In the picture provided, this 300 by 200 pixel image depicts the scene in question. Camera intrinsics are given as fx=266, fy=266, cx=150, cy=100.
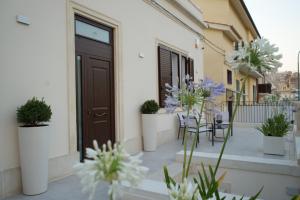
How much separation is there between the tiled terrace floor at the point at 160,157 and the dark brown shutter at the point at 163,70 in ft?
4.56

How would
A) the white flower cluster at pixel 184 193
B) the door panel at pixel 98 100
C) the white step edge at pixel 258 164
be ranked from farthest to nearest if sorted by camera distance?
the door panel at pixel 98 100, the white step edge at pixel 258 164, the white flower cluster at pixel 184 193

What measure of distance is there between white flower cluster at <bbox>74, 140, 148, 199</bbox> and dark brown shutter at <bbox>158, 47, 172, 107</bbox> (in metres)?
6.62

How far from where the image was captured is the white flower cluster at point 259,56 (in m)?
1.41

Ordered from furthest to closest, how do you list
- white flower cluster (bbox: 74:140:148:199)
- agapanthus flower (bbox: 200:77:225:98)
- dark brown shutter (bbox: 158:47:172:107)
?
dark brown shutter (bbox: 158:47:172:107), agapanthus flower (bbox: 200:77:225:98), white flower cluster (bbox: 74:140:148:199)

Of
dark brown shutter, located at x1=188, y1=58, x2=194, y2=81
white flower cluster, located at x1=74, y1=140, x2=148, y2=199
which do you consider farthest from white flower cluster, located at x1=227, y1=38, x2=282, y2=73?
dark brown shutter, located at x1=188, y1=58, x2=194, y2=81

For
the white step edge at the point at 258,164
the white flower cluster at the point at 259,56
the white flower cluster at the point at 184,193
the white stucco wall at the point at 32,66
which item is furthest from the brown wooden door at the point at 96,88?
the white flower cluster at the point at 184,193

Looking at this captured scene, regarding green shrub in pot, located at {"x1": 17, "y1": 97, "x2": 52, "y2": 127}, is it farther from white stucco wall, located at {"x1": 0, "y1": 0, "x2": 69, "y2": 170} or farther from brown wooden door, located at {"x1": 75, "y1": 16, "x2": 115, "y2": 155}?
brown wooden door, located at {"x1": 75, "y1": 16, "x2": 115, "y2": 155}

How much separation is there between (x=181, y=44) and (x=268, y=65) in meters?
7.67

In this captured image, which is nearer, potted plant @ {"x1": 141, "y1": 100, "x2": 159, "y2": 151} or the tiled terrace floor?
the tiled terrace floor

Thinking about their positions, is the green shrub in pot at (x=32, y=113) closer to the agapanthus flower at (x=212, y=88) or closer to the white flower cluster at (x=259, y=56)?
the agapanthus flower at (x=212, y=88)

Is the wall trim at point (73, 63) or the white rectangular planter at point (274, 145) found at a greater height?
the wall trim at point (73, 63)

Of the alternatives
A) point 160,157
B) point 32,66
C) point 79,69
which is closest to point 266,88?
point 160,157

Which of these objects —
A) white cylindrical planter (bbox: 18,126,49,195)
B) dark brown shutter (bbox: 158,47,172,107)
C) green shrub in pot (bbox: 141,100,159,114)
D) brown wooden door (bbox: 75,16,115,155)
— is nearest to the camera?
white cylindrical planter (bbox: 18,126,49,195)

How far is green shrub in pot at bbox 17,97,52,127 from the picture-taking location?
331cm
